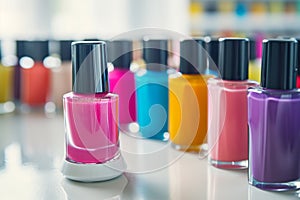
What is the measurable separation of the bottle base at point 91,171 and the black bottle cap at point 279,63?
184mm

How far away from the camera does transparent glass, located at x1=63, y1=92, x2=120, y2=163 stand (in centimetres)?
47

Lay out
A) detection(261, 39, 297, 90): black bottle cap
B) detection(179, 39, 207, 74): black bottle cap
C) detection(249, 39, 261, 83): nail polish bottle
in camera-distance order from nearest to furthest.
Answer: detection(261, 39, 297, 90): black bottle cap, detection(179, 39, 207, 74): black bottle cap, detection(249, 39, 261, 83): nail polish bottle

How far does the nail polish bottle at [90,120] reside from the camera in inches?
18.3

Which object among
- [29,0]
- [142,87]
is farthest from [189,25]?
[142,87]

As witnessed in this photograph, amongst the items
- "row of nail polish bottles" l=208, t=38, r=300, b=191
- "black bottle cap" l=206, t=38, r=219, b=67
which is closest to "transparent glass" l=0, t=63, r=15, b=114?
"black bottle cap" l=206, t=38, r=219, b=67

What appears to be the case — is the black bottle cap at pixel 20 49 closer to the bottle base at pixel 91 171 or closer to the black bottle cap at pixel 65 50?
the black bottle cap at pixel 65 50

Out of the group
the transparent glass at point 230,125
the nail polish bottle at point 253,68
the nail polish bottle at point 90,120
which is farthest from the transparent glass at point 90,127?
the nail polish bottle at point 253,68

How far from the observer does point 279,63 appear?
0.43 meters

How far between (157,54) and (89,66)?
21 centimetres

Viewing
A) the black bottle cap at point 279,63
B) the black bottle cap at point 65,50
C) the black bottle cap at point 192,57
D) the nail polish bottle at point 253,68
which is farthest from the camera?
the black bottle cap at point 65,50

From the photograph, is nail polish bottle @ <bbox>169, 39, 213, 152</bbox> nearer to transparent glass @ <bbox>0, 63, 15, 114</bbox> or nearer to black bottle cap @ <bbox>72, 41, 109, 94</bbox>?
black bottle cap @ <bbox>72, 41, 109, 94</bbox>

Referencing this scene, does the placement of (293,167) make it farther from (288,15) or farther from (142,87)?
(288,15)

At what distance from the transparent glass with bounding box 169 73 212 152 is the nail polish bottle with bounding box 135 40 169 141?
41 mm

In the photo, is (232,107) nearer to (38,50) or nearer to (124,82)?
(124,82)
